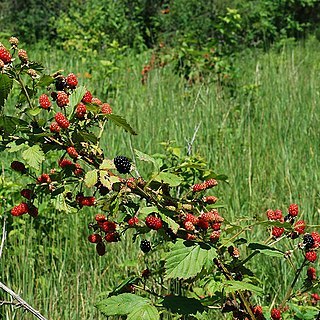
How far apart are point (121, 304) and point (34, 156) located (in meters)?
0.31

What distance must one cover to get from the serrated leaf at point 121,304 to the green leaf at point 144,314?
14 millimetres

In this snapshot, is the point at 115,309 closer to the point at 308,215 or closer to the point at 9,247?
the point at 9,247

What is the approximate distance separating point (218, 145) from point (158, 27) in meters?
6.32

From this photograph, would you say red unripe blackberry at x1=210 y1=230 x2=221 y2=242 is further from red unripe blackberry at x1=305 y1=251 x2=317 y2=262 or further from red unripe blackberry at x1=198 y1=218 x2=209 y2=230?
red unripe blackberry at x1=305 y1=251 x2=317 y2=262

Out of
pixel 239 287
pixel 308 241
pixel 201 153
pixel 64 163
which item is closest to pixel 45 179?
pixel 64 163

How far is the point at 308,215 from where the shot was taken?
2400 millimetres

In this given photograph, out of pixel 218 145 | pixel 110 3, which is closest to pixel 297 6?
pixel 110 3

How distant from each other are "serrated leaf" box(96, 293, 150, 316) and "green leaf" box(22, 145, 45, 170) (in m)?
0.29

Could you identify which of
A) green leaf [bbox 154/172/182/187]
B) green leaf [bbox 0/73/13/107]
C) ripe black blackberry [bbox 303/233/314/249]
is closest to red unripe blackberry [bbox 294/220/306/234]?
ripe black blackberry [bbox 303/233/314/249]

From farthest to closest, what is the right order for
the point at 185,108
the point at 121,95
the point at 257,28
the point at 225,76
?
1. the point at 257,28
2. the point at 225,76
3. the point at 121,95
4. the point at 185,108

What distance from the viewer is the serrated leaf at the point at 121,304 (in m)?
1.11

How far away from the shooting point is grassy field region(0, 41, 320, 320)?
2068mm

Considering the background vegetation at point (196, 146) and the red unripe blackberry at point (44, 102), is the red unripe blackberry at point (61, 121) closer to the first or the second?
the red unripe blackberry at point (44, 102)

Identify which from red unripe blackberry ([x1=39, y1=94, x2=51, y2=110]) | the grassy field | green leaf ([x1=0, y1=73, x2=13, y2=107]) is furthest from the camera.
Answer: the grassy field
